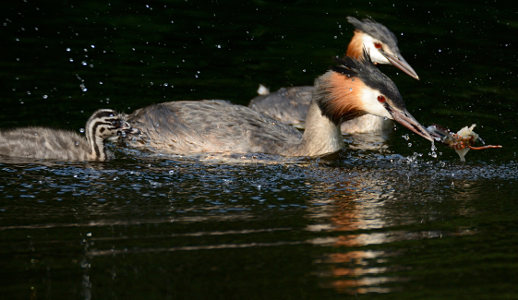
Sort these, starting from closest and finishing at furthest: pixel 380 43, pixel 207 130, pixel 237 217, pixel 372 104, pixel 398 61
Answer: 1. pixel 237 217
2. pixel 372 104
3. pixel 207 130
4. pixel 398 61
5. pixel 380 43

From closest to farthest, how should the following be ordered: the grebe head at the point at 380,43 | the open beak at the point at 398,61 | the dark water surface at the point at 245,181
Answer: the dark water surface at the point at 245,181 → the open beak at the point at 398,61 → the grebe head at the point at 380,43

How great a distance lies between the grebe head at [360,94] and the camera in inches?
348

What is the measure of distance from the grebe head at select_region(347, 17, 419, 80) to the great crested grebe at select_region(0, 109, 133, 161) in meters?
3.82

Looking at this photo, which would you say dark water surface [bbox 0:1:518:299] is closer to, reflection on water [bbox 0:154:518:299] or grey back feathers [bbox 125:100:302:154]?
reflection on water [bbox 0:154:518:299]

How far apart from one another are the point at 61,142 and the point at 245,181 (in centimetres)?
192

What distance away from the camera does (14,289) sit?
5.21 meters

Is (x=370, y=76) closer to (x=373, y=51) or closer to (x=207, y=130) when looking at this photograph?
(x=207, y=130)

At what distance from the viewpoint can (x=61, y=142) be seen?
8.70 meters

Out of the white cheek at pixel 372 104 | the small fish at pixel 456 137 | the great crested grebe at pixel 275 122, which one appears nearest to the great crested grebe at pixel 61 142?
the great crested grebe at pixel 275 122

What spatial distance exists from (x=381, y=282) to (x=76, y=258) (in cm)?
183

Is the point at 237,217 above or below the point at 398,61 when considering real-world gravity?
below

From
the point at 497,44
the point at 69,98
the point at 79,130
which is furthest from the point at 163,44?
the point at 497,44

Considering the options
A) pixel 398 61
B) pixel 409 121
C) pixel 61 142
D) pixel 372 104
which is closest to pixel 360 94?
pixel 372 104

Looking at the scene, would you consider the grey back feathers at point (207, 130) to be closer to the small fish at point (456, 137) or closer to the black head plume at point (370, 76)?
the black head plume at point (370, 76)
